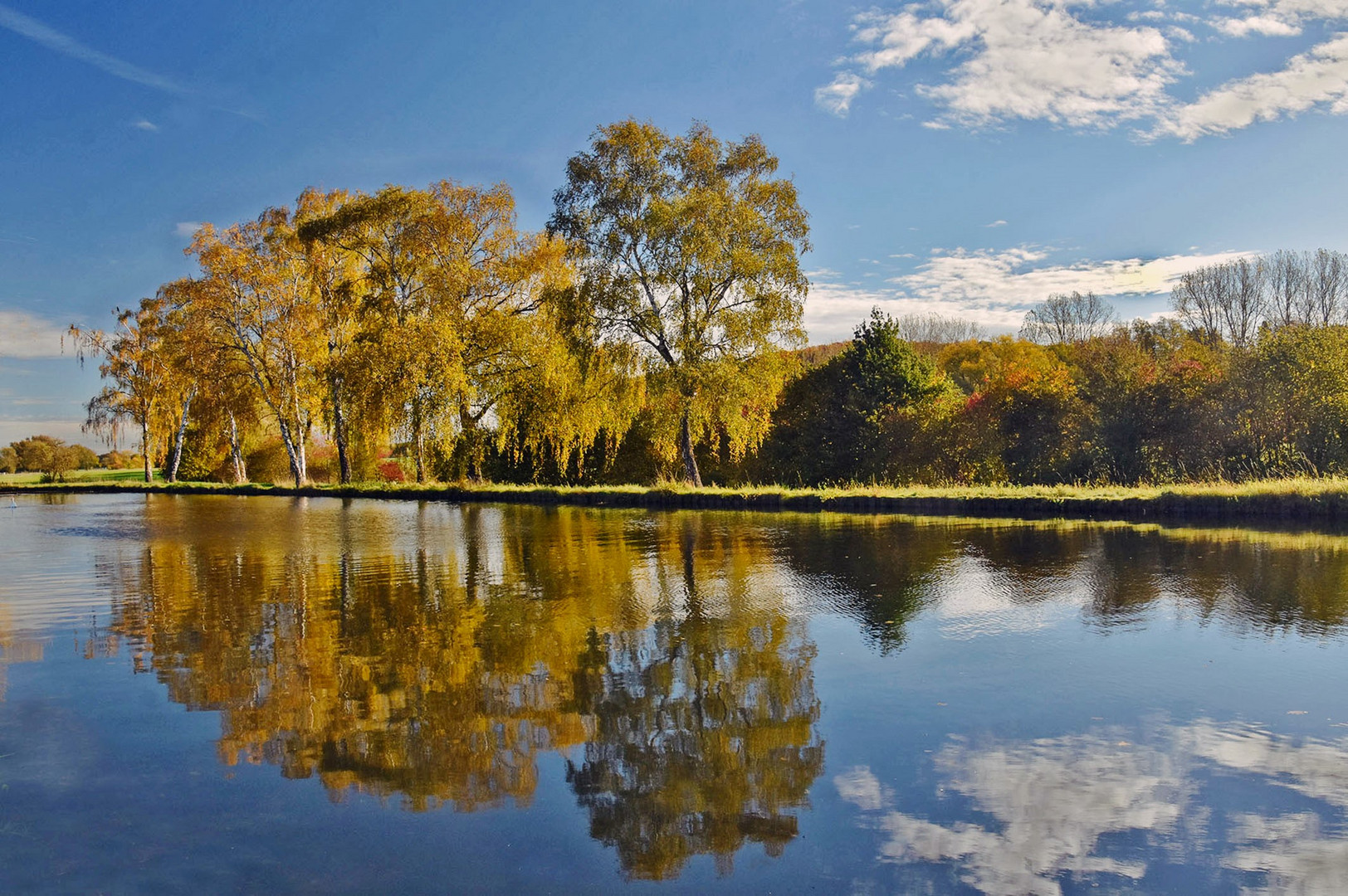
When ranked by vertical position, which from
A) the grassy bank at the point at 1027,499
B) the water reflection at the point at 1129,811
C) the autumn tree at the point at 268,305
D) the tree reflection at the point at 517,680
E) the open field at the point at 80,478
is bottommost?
the water reflection at the point at 1129,811

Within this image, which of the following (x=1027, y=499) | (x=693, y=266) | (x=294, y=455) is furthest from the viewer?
(x=294, y=455)

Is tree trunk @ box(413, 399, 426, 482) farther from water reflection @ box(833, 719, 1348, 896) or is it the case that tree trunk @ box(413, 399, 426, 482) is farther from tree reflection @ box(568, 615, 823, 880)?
water reflection @ box(833, 719, 1348, 896)

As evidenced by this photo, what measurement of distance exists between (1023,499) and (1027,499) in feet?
0.19

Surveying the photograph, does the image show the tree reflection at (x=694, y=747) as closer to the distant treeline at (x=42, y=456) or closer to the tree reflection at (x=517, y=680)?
the tree reflection at (x=517, y=680)

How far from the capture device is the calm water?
289 centimetres

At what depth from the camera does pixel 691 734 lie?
4.05m

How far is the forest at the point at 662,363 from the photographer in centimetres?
1831

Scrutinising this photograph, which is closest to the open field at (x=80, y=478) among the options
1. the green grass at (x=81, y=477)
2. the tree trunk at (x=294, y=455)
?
the green grass at (x=81, y=477)

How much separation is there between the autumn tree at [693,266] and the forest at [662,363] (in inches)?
2.7

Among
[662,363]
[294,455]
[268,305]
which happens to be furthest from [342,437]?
[662,363]

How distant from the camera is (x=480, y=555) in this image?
11555 mm

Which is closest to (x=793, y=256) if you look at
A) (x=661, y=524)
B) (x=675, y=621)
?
(x=661, y=524)

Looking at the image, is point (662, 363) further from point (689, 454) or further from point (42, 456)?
point (42, 456)

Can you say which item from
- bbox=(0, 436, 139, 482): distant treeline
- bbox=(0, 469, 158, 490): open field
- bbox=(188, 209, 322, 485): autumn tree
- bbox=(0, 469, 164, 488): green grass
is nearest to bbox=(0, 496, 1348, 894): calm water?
bbox=(188, 209, 322, 485): autumn tree
